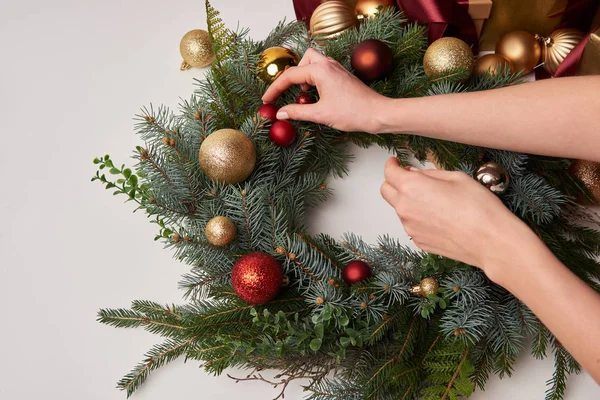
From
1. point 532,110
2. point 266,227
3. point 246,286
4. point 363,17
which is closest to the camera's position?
point 532,110

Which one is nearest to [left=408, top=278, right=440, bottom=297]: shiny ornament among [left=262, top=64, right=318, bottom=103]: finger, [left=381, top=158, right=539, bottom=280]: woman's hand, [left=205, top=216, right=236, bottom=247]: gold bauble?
[left=381, top=158, right=539, bottom=280]: woman's hand

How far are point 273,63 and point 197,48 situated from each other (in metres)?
0.28

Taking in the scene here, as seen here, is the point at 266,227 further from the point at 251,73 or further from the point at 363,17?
the point at 363,17

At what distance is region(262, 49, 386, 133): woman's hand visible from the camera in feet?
3.35

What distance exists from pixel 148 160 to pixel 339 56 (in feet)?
1.63

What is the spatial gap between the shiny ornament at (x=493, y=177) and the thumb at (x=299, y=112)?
0.35 metres

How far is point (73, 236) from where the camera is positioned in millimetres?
1292

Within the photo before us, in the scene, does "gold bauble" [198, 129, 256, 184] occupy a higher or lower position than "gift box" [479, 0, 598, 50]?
higher

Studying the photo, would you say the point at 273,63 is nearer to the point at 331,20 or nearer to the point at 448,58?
the point at 331,20

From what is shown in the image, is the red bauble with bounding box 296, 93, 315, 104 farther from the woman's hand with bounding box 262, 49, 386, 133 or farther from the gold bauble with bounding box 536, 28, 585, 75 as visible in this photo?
the gold bauble with bounding box 536, 28, 585, 75

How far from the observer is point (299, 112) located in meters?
1.09

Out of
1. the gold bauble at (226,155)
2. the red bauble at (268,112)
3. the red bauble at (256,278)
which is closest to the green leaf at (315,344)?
the red bauble at (256,278)

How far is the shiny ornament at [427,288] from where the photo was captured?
3.24ft

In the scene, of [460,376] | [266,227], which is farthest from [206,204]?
[460,376]
